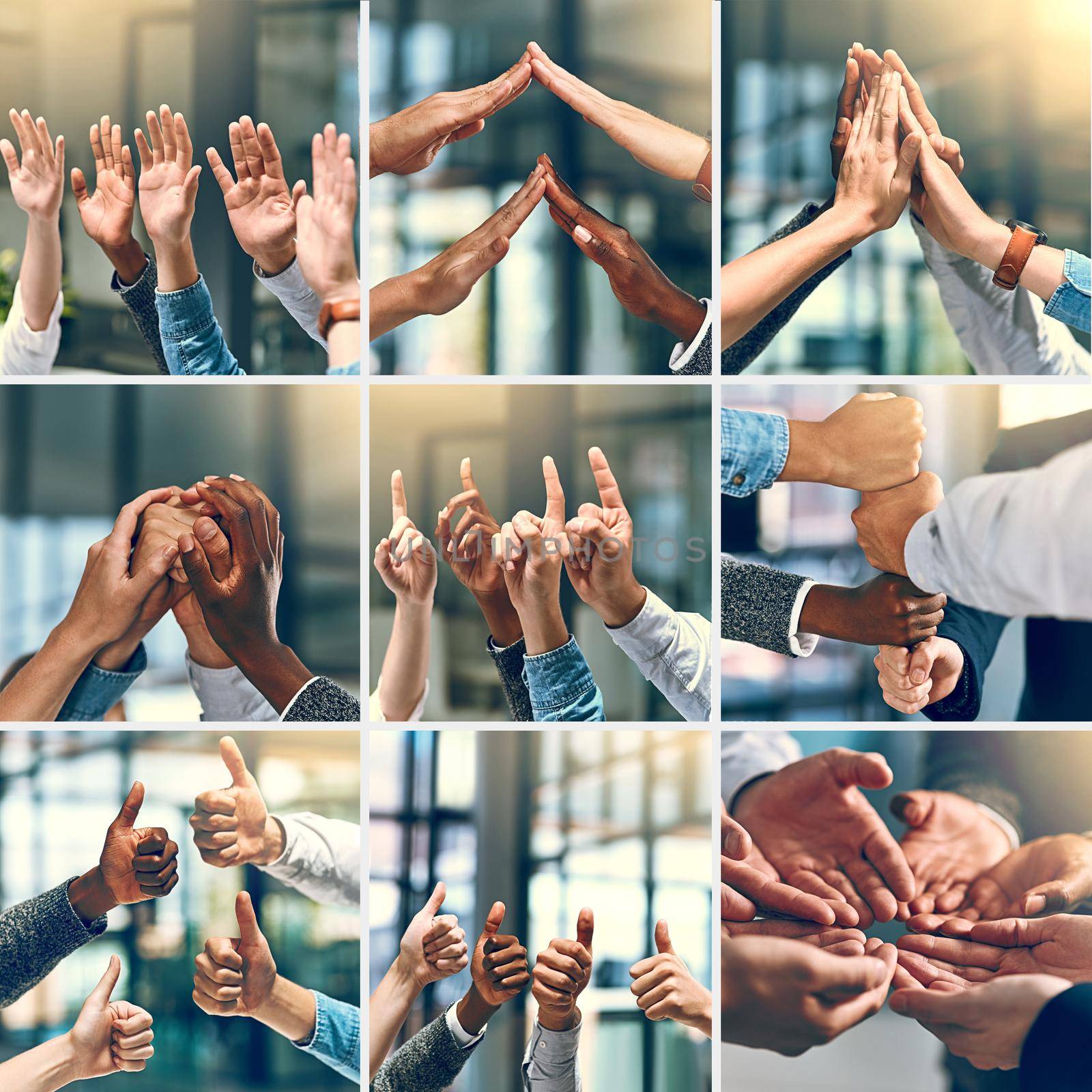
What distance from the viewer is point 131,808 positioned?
2145 mm

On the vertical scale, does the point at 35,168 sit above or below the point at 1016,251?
above

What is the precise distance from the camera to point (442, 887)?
2146 mm

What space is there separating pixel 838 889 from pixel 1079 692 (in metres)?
0.54

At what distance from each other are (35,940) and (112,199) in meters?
1.29

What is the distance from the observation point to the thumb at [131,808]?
214 cm

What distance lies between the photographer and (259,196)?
212cm

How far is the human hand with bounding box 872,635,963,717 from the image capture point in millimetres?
2113

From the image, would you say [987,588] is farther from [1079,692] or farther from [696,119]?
[696,119]

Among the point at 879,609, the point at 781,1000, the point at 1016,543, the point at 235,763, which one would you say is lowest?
the point at 781,1000

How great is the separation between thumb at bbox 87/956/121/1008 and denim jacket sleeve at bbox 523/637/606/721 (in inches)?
33.6

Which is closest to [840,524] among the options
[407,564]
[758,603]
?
[758,603]

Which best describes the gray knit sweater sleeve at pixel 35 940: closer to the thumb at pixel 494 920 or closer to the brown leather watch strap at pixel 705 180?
the thumb at pixel 494 920

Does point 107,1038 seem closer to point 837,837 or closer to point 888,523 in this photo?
point 837,837

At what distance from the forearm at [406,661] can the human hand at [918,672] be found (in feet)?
2.56
